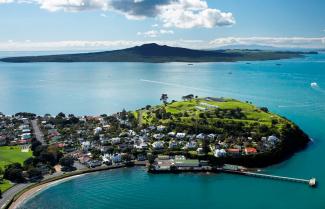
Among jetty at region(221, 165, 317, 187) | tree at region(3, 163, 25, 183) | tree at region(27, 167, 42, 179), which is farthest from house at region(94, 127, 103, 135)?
jetty at region(221, 165, 317, 187)

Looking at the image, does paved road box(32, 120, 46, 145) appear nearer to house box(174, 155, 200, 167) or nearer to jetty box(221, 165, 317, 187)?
house box(174, 155, 200, 167)

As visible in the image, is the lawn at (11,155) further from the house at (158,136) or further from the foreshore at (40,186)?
the house at (158,136)

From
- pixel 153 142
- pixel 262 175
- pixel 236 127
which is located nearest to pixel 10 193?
pixel 153 142

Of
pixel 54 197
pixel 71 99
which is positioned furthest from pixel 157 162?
pixel 71 99

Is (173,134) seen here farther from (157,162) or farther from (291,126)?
(291,126)

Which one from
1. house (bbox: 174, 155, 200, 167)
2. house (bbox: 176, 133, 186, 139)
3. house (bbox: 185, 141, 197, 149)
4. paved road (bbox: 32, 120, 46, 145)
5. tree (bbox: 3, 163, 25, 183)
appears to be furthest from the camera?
paved road (bbox: 32, 120, 46, 145)

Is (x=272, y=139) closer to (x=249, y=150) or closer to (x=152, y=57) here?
(x=249, y=150)

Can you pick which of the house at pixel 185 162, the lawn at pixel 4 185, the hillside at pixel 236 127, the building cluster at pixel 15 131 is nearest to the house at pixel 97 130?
the hillside at pixel 236 127
